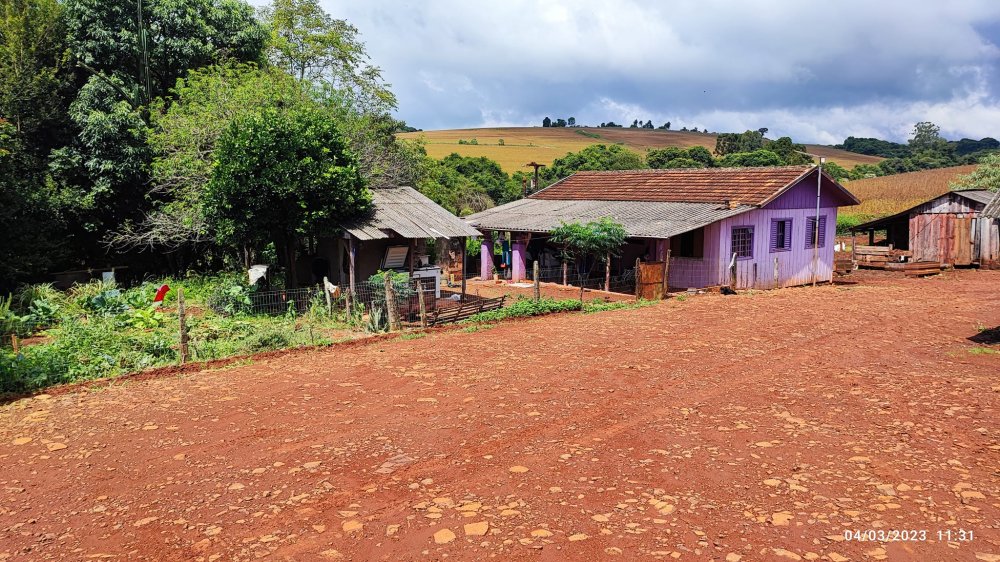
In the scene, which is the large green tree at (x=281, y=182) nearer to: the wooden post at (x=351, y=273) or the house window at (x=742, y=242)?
the wooden post at (x=351, y=273)

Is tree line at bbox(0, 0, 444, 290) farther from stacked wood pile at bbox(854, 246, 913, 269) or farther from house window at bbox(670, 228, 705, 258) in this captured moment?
stacked wood pile at bbox(854, 246, 913, 269)

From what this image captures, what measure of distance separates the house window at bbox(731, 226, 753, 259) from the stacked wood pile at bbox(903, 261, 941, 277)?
9522 millimetres

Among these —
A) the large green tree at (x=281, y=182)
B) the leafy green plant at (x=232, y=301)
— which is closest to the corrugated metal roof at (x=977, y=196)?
the large green tree at (x=281, y=182)

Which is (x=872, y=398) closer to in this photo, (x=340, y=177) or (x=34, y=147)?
(x=340, y=177)

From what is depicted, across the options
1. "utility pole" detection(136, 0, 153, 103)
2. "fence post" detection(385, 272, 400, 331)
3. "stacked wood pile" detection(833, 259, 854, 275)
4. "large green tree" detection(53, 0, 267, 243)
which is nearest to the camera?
"fence post" detection(385, 272, 400, 331)

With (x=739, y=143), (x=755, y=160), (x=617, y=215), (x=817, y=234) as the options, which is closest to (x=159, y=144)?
(x=617, y=215)

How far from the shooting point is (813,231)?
24969 millimetres

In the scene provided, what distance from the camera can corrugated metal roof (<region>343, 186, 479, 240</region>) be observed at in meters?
17.3

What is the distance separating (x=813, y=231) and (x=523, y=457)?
69.3 feet

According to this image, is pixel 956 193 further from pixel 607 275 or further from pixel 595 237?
pixel 595 237

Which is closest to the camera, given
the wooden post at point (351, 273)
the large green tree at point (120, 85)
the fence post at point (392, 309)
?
the fence post at point (392, 309)

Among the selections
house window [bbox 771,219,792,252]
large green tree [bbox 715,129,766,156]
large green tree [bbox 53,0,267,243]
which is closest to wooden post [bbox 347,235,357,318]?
large green tree [bbox 53,0,267,243]

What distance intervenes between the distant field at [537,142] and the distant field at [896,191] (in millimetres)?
25011

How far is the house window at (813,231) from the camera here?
24766 mm
